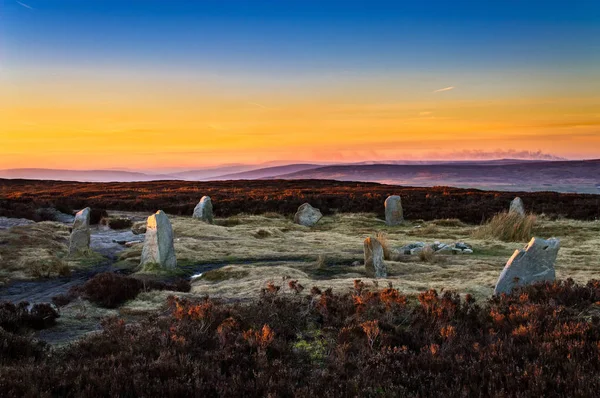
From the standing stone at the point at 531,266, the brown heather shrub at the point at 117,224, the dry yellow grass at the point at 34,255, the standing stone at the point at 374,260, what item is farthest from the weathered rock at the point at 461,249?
the brown heather shrub at the point at 117,224

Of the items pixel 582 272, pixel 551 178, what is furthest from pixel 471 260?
pixel 551 178

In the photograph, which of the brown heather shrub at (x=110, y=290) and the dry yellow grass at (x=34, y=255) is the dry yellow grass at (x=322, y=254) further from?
the brown heather shrub at (x=110, y=290)

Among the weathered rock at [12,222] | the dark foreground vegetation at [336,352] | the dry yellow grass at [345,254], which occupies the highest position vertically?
the weathered rock at [12,222]

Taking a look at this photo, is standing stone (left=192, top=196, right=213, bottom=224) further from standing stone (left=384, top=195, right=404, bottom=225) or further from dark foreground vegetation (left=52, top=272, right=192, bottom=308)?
dark foreground vegetation (left=52, top=272, right=192, bottom=308)

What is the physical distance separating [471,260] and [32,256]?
16233 millimetres

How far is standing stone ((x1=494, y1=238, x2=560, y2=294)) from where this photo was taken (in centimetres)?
1162

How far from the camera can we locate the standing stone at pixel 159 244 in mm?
16578

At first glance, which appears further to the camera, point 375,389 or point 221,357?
point 221,357

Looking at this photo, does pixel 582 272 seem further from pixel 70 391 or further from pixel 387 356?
pixel 70 391

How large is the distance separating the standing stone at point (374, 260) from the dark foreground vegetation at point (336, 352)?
17.6 feet

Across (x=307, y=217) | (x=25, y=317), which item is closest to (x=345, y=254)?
(x=25, y=317)

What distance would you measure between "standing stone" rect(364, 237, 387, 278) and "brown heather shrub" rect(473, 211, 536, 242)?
38.8 feet

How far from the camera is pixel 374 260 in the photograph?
1502cm

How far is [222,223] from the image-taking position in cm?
3219
